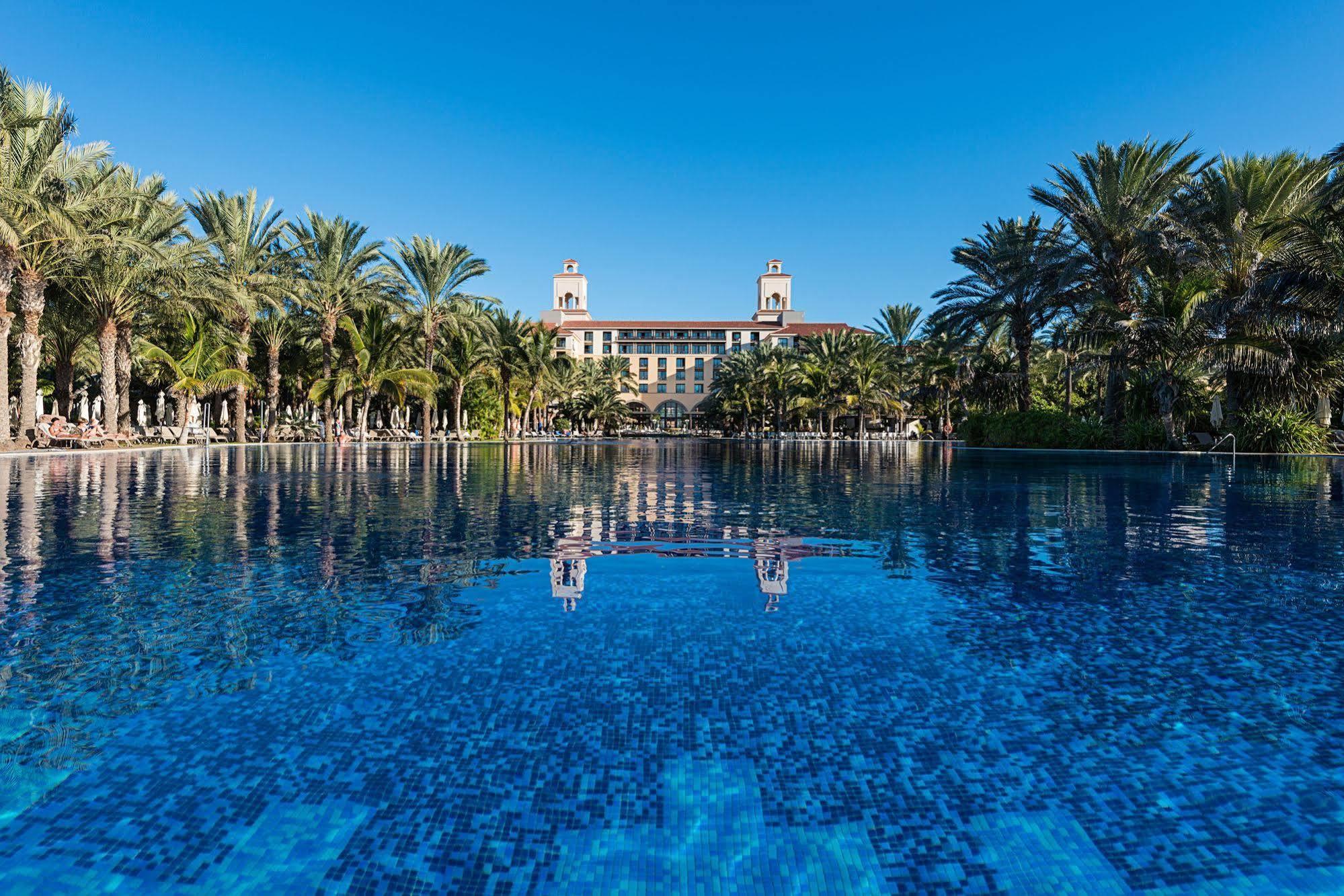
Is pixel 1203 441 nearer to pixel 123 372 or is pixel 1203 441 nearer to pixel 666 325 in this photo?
pixel 123 372

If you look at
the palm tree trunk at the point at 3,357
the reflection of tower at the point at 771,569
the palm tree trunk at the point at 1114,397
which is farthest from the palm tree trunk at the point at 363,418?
the reflection of tower at the point at 771,569

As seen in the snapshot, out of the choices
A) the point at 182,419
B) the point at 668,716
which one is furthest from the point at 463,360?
the point at 668,716

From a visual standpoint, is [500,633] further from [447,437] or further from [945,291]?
[447,437]

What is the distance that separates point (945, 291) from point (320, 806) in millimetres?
37650

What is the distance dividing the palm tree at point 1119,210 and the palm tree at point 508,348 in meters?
29.1

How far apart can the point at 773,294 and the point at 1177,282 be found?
82080mm

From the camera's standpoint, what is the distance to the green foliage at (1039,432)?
102 ft

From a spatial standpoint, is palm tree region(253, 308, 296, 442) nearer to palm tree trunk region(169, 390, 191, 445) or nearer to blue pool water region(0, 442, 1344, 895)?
palm tree trunk region(169, 390, 191, 445)

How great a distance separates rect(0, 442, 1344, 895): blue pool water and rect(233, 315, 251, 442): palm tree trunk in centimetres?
2762

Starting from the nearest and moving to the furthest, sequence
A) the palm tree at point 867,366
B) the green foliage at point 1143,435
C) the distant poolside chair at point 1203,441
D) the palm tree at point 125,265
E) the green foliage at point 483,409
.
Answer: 1. the palm tree at point 125,265
2. the distant poolside chair at point 1203,441
3. the green foliage at point 1143,435
4. the green foliage at point 483,409
5. the palm tree at point 867,366

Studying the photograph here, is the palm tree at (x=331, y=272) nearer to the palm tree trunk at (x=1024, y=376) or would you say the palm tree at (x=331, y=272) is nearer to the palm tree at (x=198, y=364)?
the palm tree at (x=198, y=364)

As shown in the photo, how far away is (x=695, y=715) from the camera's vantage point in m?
3.30

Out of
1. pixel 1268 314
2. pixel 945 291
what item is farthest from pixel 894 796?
pixel 945 291

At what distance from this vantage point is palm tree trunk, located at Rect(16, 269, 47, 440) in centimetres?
2284
